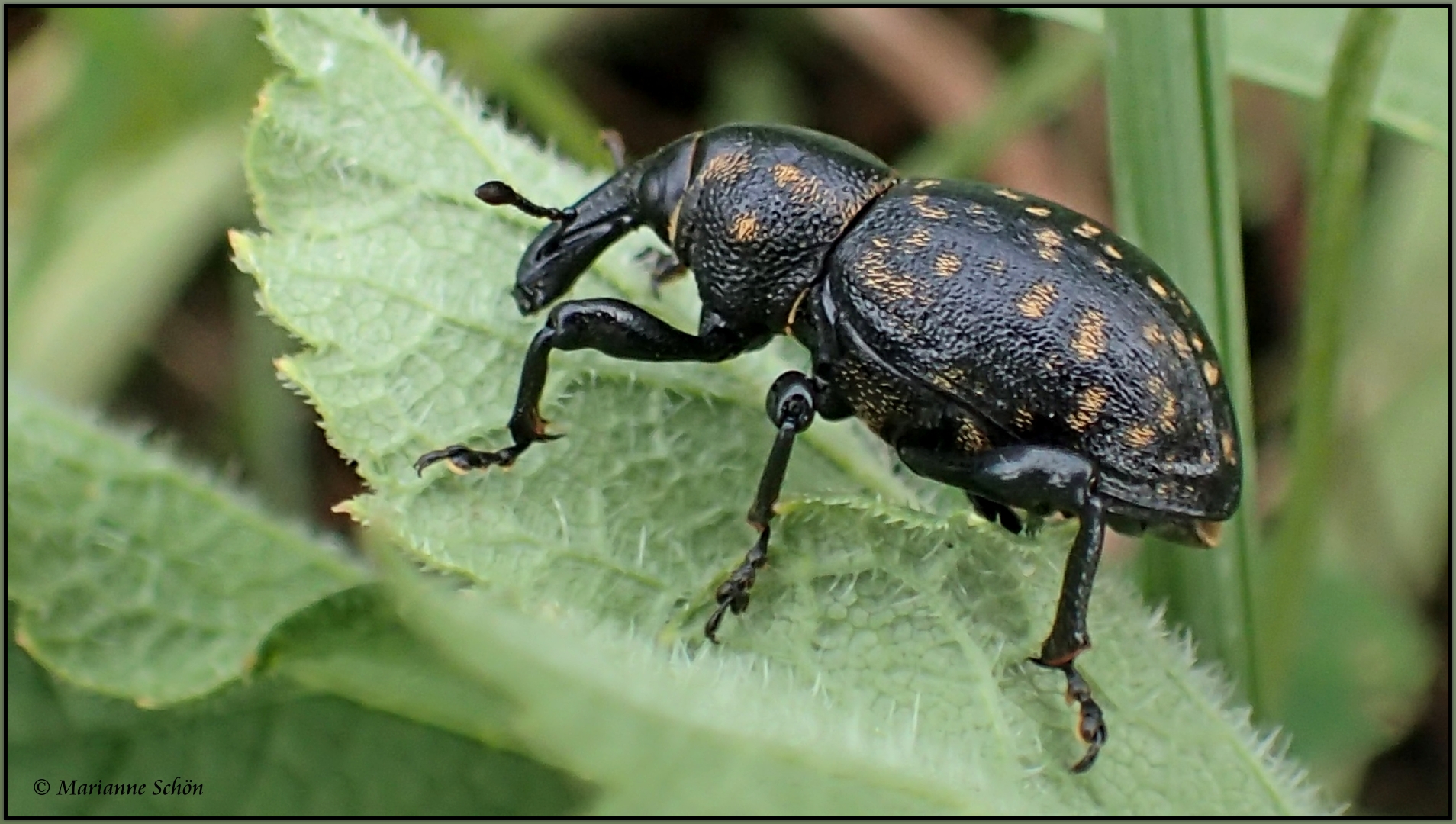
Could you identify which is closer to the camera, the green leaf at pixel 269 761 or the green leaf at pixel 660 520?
the green leaf at pixel 660 520

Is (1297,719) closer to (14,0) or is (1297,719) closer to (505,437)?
(505,437)

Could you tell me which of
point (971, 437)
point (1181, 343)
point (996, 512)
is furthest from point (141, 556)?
point (1181, 343)

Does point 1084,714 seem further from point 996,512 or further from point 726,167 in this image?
point 726,167

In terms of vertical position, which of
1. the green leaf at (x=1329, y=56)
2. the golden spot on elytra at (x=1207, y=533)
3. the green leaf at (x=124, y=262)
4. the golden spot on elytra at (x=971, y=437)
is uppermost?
the green leaf at (x=1329, y=56)

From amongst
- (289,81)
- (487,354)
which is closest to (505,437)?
(487,354)

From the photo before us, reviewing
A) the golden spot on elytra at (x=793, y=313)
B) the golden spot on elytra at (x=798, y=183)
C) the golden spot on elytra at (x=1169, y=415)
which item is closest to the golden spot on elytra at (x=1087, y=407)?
the golden spot on elytra at (x=1169, y=415)

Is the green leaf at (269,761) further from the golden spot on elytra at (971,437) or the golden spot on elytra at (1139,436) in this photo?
the golden spot on elytra at (1139,436)

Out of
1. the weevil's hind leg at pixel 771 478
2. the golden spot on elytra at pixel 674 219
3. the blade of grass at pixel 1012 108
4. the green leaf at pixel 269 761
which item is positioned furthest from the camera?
the blade of grass at pixel 1012 108
